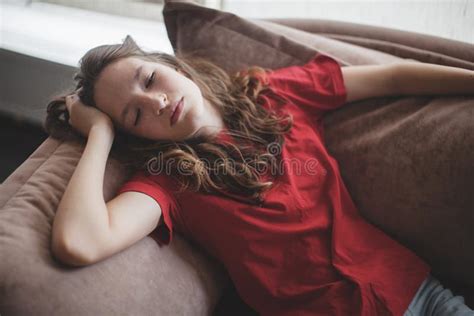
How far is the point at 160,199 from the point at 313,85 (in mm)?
489

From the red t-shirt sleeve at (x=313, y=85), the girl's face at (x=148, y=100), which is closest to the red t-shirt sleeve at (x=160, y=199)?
the girl's face at (x=148, y=100)

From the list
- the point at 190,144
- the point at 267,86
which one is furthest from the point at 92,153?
the point at 267,86

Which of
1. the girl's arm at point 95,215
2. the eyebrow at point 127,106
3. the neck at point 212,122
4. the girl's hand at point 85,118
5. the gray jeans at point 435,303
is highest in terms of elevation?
the eyebrow at point 127,106

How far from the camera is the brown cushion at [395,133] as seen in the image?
0.89m

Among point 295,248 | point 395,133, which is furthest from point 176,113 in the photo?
point 395,133

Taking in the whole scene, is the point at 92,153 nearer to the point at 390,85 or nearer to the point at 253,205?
the point at 253,205

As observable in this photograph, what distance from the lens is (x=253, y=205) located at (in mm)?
906

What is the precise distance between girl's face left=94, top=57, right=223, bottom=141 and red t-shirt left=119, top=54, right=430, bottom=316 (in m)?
0.12

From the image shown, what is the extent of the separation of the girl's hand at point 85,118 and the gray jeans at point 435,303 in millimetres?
767

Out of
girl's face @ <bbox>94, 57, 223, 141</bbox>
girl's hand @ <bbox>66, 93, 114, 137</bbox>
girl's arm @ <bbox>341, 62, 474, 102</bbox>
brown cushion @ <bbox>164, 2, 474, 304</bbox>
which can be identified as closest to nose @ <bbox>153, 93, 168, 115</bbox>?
girl's face @ <bbox>94, 57, 223, 141</bbox>

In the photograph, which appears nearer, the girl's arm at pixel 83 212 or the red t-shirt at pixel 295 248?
the girl's arm at pixel 83 212

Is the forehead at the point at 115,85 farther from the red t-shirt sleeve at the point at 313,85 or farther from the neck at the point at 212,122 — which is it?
the red t-shirt sleeve at the point at 313,85

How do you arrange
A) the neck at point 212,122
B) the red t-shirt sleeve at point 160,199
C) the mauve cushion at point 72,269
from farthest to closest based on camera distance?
the neck at point 212,122 < the red t-shirt sleeve at point 160,199 < the mauve cushion at point 72,269

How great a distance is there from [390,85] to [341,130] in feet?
0.52
